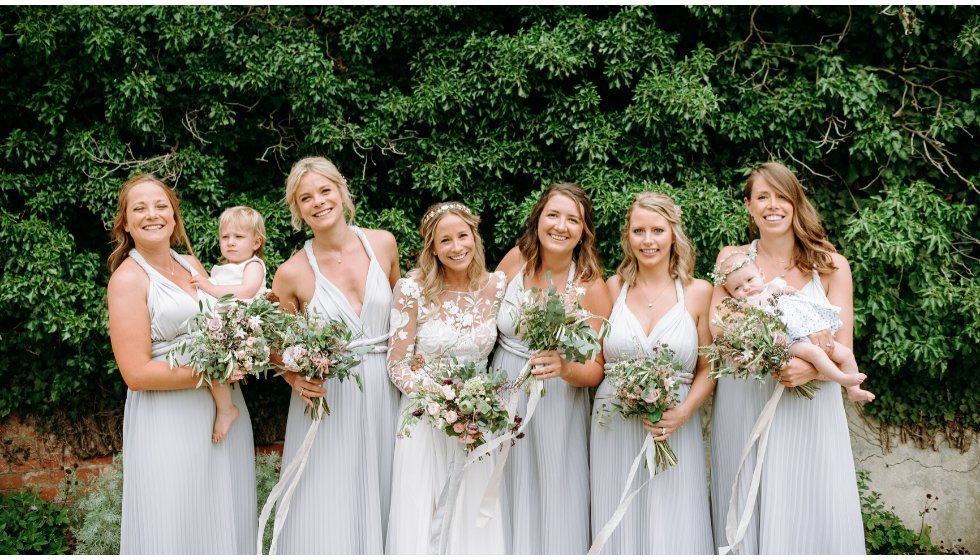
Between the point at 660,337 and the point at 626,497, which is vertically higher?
the point at 660,337

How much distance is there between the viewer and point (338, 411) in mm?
4594

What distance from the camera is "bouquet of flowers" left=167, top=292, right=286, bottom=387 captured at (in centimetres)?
406

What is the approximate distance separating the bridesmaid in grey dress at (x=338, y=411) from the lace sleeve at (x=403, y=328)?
12 cm

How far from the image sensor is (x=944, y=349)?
6379 mm

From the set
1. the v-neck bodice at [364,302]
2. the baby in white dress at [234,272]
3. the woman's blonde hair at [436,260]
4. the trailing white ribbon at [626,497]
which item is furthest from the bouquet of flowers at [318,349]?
the trailing white ribbon at [626,497]

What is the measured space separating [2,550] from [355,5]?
5477 millimetres

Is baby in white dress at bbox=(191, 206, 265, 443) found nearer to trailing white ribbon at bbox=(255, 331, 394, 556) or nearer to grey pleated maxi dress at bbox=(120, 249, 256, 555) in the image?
grey pleated maxi dress at bbox=(120, 249, 256, 555)

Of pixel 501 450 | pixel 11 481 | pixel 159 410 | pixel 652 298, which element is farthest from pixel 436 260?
pixel 11 481

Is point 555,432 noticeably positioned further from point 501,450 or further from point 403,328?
point 403,328

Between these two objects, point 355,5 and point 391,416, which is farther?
point 355,5

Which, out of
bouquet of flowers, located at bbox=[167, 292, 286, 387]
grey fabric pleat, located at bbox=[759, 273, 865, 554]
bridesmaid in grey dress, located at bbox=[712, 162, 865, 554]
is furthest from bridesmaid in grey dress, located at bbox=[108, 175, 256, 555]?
grey fabric pleat, located at bbox=[759, 273, 865, 554]

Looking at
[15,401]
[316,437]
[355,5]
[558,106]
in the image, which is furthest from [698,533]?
[15,401]

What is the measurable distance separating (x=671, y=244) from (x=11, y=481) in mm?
6128

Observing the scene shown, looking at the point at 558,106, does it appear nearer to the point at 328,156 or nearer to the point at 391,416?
the point at 328,156
